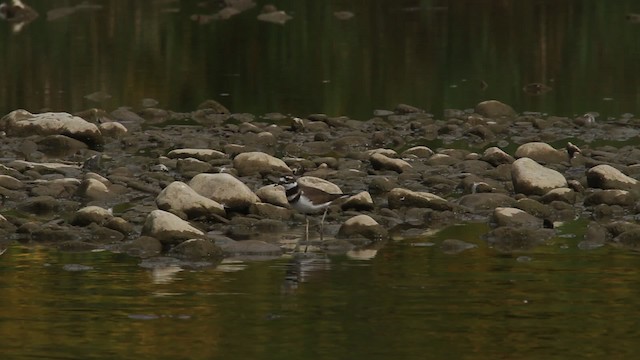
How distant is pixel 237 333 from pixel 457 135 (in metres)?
13.6

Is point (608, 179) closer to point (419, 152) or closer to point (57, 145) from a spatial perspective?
point (419, 152)

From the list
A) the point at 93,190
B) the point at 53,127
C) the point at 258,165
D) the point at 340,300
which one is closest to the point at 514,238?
the point at 340,300

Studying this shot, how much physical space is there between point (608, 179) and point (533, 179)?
91 centimetres

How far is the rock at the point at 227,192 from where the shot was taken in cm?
1769

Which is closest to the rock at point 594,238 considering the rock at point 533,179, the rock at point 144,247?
the rock at point 533,179

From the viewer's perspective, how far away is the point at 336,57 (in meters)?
36.7

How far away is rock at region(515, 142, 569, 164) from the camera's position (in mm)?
21797

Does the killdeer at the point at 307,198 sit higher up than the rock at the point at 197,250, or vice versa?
the killdeer at the point at 307,198

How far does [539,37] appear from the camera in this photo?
40.3 meters

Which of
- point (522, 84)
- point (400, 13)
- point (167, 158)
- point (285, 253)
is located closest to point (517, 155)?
point (167, 158)

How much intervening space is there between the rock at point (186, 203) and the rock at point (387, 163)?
12.4ft

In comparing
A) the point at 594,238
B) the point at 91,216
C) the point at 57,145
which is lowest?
the point at 594,238

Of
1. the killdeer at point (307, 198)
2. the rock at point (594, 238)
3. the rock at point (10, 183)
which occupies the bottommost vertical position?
the rock at point (594, 238)

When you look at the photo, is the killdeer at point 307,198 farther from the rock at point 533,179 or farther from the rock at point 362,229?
the rock at point 533,179
